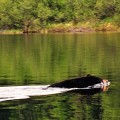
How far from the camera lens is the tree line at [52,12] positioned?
17988cm

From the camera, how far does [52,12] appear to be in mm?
188375

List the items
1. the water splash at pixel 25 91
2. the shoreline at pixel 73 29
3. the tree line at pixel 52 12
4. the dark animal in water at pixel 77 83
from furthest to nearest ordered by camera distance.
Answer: the tree line at pixel 52 12, the shoreline at pixel 73 29, the dark animal in water at pixel 77 83, the water splash at pixel 25 91

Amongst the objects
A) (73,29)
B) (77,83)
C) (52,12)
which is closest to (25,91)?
(77,83)

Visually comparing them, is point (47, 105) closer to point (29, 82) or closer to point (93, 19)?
point (29, 82)

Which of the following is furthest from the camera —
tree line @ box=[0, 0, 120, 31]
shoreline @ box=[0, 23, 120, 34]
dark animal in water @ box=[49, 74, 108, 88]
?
tree line @ box=[0, 0, 120, 31]

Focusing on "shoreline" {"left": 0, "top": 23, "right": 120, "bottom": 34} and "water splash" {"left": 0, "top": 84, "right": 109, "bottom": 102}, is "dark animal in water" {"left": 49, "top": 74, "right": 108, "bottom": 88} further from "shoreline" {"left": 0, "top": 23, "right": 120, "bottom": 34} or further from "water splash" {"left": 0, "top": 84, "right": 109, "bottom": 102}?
"shoreline" {"left": 0, "top": 23, "right": 120, "bottom": 34}

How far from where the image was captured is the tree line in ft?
590

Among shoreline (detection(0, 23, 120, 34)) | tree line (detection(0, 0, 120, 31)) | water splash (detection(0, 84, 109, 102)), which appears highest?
tree line (detection(0, 0, 120, 31))

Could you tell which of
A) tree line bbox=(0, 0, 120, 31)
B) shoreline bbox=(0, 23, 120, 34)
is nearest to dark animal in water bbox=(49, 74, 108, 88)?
shoreline bbox=(0, 23, 120, 34)

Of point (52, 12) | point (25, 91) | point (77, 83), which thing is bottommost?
point (25, 91)

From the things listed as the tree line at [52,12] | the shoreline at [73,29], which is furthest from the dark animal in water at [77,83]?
the tree line at [52,12]

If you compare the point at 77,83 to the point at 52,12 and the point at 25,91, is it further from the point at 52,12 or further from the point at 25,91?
the point at 52,12

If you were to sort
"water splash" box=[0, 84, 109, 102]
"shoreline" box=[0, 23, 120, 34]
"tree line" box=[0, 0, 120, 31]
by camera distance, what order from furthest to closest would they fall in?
"tree line" box=[0, 0, 120, 31]
"shoreline" box=[0, 23, 120, 34]
"water splash" box=[0, 84, 109, 102]

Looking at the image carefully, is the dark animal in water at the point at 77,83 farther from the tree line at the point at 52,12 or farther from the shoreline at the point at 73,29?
the tree line at the point at 52,12
